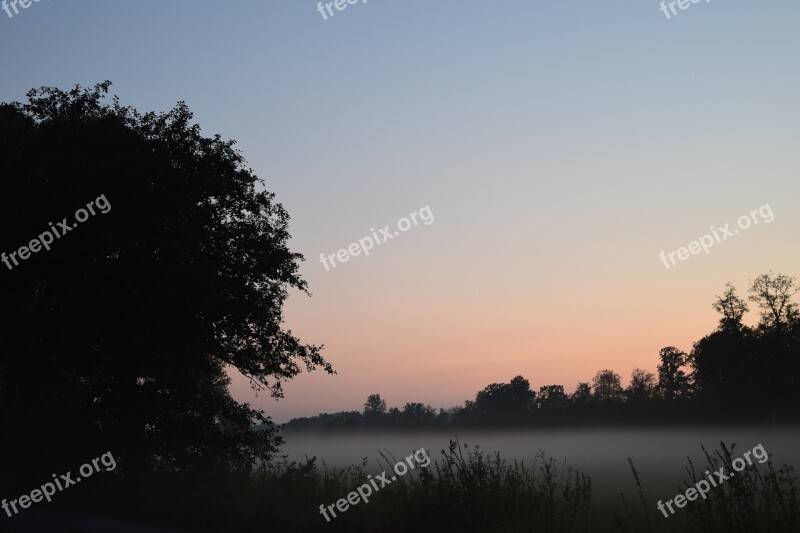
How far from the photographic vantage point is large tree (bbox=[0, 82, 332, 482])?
882 inches

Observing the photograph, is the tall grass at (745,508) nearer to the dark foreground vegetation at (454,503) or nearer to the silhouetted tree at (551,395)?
the dark foreground vegetation at (454,503)

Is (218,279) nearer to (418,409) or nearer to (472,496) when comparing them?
(472,496)

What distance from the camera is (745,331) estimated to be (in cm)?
7694

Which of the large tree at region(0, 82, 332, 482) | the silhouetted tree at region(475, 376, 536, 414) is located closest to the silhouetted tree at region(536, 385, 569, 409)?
the silhouetted tree at region(475, 376, 536, 414)

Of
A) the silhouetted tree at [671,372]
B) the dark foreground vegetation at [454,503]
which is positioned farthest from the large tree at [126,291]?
→ the silhouetted tree at [671,372]

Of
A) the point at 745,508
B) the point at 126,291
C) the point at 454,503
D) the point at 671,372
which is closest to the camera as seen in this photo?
the point at 745,508

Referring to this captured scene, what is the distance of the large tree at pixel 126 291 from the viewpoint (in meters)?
22.4

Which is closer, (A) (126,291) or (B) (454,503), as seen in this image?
(B) (454,503)

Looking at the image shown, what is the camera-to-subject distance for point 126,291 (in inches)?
898

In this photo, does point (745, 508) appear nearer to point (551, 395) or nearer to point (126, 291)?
point (126, 291)

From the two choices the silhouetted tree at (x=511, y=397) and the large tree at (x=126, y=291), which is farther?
the silhouetted tree at (x=511, y=397)

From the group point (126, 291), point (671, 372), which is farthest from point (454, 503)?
point (671, 372)

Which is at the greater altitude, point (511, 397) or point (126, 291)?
point (126, 291)

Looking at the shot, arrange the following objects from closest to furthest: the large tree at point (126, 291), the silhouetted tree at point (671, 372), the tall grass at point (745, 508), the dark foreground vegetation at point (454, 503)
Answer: the tall grass at point (745, 508) < the dark foreground vegetation at point (454, 503) < the large tree at point (126, 291) < the silhouetted tree at point (671, 372)
